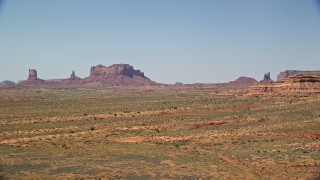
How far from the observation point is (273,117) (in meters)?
49.4

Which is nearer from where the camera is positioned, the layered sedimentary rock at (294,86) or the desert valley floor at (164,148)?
the desert valley floor at (164,148)

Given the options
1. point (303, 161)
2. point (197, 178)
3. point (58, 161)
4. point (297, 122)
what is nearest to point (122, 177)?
point (197, 178)

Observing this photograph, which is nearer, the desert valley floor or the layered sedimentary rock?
the desert valley floor

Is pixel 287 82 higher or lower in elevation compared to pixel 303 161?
higher

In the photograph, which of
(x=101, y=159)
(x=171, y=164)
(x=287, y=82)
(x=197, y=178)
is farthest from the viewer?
(x=287, y=82)

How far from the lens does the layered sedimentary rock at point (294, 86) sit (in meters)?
84.9

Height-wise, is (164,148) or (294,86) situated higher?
(294,86)

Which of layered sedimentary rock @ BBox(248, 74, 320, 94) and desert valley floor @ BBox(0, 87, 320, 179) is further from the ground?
layered sedimentary rock @ BBox(248, 74, 320, 94)

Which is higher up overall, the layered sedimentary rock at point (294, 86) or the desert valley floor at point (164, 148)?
the layered sedimentary rock at point (294, 86)

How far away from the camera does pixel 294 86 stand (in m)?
87.9

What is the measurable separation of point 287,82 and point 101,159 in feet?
248

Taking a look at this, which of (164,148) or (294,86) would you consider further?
(294,86)

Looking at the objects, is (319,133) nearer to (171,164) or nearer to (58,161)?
(171,164)

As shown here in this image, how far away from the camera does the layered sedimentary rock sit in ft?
279
